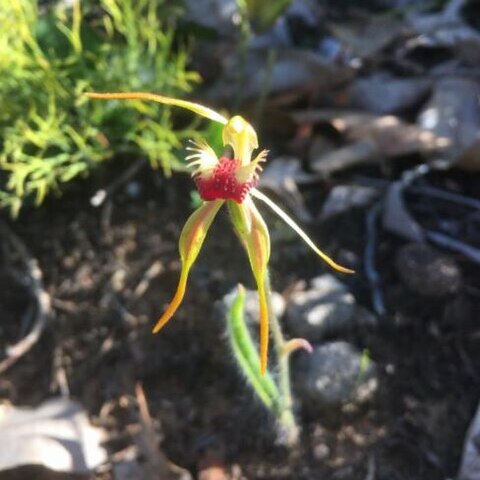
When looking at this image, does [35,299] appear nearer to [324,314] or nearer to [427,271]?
[324,314]

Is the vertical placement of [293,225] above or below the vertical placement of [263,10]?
below

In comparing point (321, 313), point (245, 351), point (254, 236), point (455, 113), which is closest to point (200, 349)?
point (321, 313)

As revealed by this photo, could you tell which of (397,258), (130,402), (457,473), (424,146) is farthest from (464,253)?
(130,402)

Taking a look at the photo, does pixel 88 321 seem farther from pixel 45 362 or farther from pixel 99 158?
pixel 99 158

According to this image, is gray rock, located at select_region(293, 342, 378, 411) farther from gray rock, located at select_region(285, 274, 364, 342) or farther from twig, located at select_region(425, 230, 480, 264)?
twig, located at select_region(425, 230, 480, 264)

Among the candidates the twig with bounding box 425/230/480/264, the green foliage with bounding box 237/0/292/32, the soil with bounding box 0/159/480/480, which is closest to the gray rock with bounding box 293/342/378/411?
the soil with bounding box 0/159/480/480
